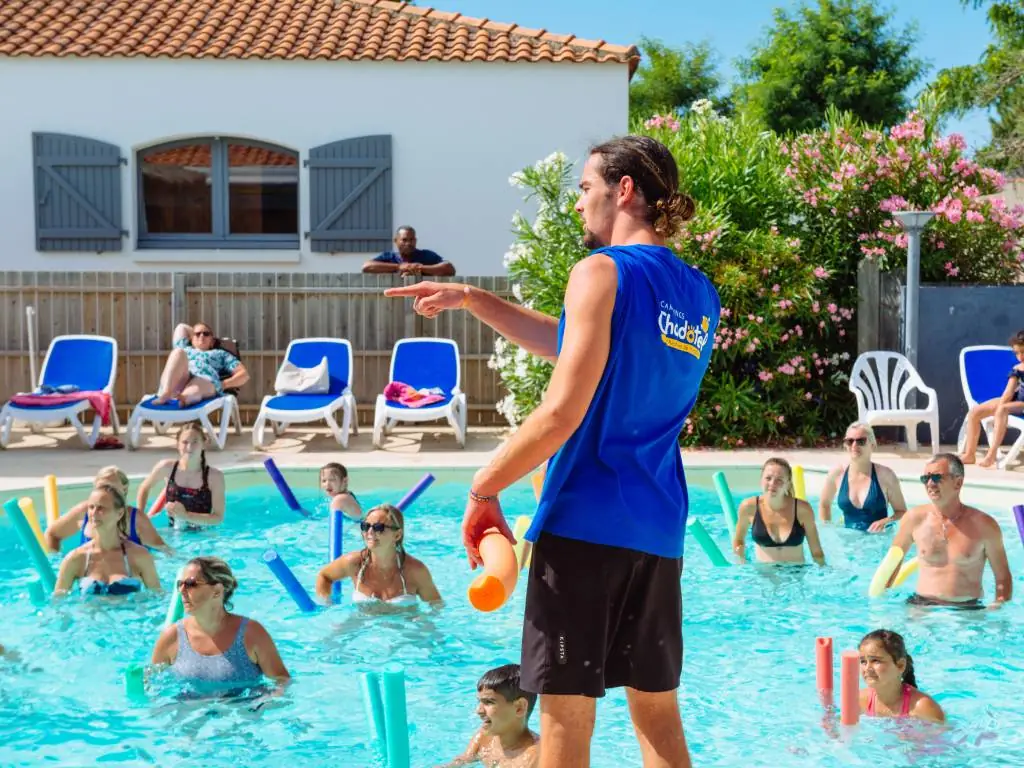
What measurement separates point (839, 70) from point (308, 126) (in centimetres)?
2250

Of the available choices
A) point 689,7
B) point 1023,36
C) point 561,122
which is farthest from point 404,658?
point 689,7

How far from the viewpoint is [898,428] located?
38.7ft

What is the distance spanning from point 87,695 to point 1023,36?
2833cm

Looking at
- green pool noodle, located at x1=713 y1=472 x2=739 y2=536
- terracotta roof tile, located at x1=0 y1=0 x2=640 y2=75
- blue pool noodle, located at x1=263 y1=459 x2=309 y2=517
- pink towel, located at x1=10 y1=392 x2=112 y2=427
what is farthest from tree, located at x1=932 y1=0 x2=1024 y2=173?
blue pool noodle, located at x1=263 y1=459 x2=309 y2=517

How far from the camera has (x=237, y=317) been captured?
13.3 m

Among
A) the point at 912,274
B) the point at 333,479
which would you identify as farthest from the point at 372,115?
the point at 333,479

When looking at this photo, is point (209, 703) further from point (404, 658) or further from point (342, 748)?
point (404, 658)

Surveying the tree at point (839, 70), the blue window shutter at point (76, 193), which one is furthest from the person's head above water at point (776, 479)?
the tree at point (839, 70)

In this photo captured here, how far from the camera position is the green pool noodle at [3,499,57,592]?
21.8ft

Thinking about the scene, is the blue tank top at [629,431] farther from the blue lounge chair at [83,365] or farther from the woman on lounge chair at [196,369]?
the blue lounge chair at [83,365]

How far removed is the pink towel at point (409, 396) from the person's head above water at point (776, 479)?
467cm

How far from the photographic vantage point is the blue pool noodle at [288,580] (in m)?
5.66

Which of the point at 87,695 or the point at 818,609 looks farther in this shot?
the point at 818,609

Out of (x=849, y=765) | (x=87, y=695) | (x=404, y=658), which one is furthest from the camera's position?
(x=404, y=658)
